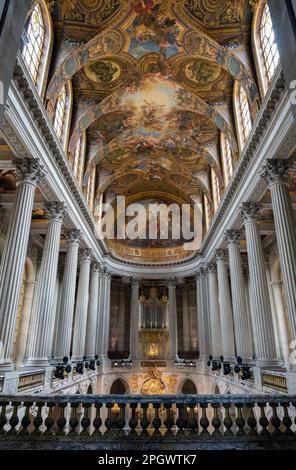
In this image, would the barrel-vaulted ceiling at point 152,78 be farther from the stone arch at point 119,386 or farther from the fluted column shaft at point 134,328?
the stone arch at point 119,386

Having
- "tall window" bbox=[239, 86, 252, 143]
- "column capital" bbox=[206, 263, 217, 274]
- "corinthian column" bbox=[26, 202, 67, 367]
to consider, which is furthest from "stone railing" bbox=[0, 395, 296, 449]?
"column capital" bbox=[206, 263, 217, 274]

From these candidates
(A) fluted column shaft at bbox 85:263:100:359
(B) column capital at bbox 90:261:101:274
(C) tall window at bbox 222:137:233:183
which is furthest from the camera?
(B) column capital at bbox 90:261:101:274

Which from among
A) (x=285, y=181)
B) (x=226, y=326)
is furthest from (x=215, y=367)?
(x=285, y=181)

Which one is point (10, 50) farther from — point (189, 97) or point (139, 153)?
point (139, 153)

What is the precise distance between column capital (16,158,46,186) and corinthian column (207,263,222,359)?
616 inches

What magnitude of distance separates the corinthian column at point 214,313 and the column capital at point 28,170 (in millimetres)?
15637

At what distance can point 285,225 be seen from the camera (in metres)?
10.4

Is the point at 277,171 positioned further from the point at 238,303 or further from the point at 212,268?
the point at 212,268

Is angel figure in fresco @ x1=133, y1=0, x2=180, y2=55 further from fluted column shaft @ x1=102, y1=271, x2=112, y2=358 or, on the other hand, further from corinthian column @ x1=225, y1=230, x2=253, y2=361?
fluted column shaft @ x1=102, y1=271, x2=112, y2=358

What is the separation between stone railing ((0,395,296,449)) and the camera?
14.1ft

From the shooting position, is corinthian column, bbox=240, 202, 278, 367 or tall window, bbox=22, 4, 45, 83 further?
corinthian column, bbox=240, 202, 278, 367

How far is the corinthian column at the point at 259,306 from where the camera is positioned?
1202 cm

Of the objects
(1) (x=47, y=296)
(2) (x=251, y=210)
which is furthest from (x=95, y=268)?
(2) (x=251, y=210)

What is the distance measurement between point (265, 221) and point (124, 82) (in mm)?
10624
